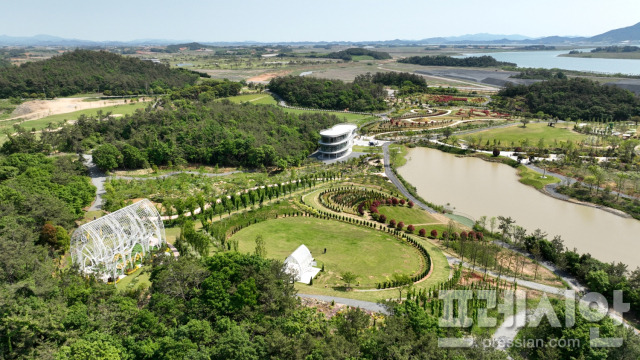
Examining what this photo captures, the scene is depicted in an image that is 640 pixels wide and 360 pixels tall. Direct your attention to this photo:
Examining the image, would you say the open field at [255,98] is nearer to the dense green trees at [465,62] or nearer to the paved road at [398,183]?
the paved road at [398,183]

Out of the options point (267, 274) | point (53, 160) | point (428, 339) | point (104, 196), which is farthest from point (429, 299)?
point (53, 160)

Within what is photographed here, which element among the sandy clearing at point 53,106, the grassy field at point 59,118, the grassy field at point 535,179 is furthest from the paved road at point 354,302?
the sandy clearing at point 53,106

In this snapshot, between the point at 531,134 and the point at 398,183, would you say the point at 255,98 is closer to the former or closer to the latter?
the point at 398,183

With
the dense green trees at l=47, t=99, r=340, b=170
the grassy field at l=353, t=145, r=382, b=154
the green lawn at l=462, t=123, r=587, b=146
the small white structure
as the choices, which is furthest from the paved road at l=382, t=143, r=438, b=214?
the small white structure

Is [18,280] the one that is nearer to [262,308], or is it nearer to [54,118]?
[262,308]

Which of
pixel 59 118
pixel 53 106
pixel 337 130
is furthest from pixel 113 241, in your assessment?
pixel 53 106

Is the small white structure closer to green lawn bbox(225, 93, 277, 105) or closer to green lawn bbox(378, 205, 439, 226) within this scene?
green lawn bbox(378, 205, 439, 226)
